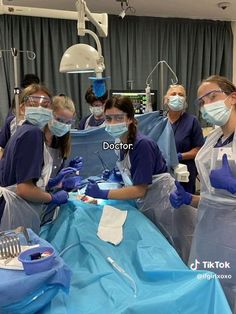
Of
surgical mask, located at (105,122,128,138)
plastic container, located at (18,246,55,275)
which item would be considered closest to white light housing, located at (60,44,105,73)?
surgical mask, located at (105,122,128,138)

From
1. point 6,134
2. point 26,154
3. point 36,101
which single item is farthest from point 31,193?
point 6,134

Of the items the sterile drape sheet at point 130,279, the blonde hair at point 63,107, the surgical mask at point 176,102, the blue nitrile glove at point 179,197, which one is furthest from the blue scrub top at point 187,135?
the sterile drape sheet at point 130,279

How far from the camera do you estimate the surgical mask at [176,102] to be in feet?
8.34

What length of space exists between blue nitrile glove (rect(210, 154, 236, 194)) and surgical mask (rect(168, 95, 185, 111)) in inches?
48.3

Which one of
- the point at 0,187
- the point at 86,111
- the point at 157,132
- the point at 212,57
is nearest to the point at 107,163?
the point at 157,132

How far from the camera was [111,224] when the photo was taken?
57.9 inches

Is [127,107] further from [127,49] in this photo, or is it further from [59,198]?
[127,49]

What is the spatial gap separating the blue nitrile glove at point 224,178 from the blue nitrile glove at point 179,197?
25 cm

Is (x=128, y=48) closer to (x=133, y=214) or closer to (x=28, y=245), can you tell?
(x=133, y=214)

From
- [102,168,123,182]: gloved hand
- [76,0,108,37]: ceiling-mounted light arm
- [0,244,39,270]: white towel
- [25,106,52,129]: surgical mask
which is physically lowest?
[102,168,123,182]: gloved hand

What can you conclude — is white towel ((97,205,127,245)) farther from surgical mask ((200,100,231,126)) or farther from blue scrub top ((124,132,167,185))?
surgical mask ((200,100,231,126))

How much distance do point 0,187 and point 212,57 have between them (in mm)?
3777

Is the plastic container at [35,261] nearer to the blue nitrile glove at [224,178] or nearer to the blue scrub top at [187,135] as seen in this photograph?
the blue nitrile glove at [224,178]

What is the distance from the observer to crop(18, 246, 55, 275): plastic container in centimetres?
83
